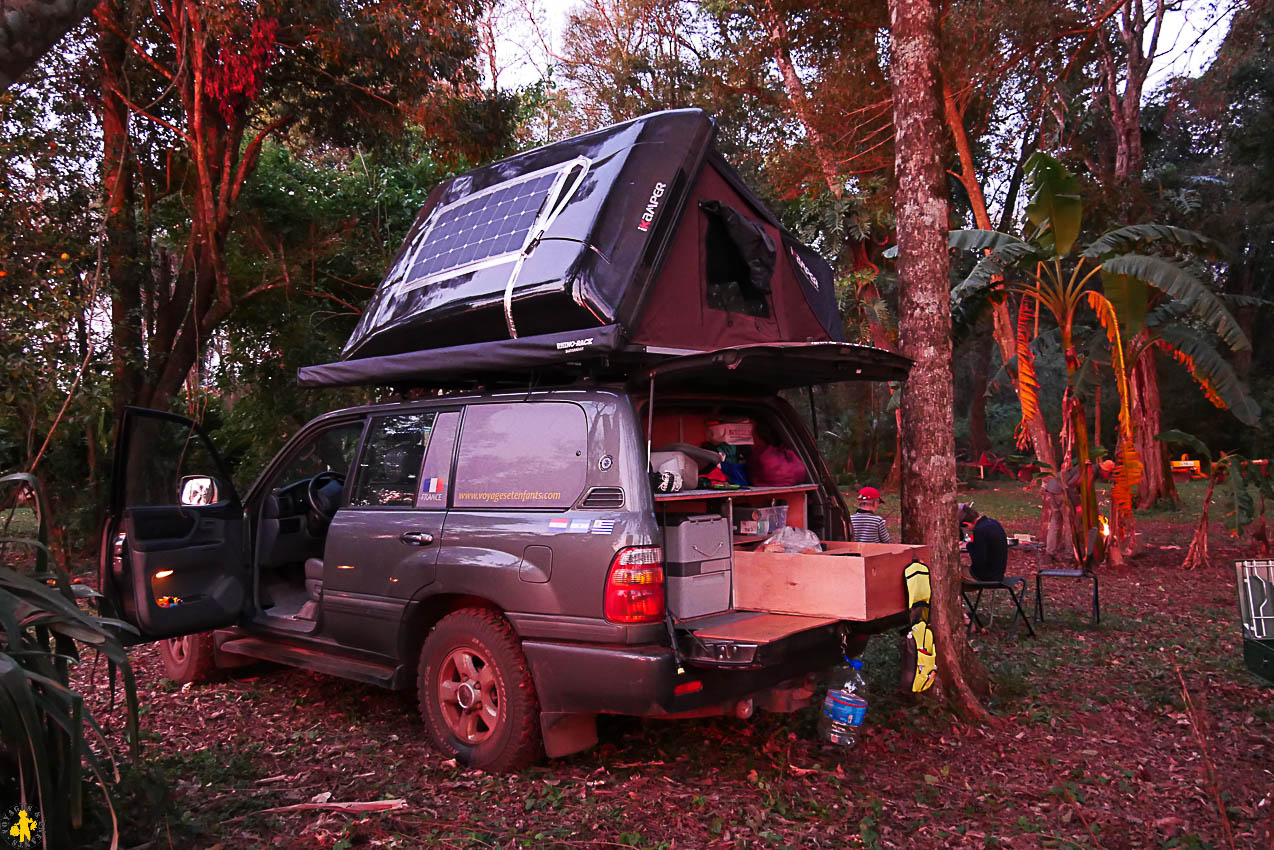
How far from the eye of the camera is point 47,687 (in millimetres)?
2988

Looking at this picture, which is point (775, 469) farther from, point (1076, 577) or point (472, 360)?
point (1076, 577)

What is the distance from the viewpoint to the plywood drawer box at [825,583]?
4.70 meters

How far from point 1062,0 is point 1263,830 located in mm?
13449

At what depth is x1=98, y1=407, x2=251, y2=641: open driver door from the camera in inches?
207

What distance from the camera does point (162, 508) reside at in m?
5.46

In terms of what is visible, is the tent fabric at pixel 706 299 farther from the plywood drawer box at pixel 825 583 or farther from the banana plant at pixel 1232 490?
the banana plant at pixel 1232 490

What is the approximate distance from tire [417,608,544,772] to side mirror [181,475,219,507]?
1.78 m

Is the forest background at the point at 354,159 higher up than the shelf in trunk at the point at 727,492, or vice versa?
the forest background at the point at 354,159

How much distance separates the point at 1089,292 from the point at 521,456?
29.4 feet

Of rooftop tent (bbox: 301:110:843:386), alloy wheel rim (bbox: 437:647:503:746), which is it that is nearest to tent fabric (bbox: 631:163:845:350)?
rooftop tent (bbox: 301:110:843:386)

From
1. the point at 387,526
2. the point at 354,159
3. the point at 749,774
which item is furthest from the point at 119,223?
the point at 749,774

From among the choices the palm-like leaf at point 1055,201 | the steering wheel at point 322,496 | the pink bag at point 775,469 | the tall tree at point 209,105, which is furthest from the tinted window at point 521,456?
the palm-like leaf at point 1055,201

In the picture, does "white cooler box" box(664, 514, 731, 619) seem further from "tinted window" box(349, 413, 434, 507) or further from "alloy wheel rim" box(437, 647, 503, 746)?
"tinted window" box(349, 413, 434, 507)

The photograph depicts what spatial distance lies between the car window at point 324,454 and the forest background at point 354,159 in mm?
2424
